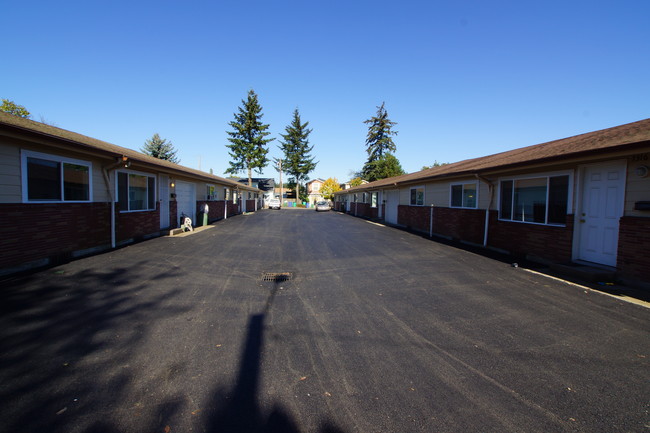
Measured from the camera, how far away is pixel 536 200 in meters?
8.40

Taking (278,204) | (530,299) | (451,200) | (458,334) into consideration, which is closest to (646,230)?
(530,299)

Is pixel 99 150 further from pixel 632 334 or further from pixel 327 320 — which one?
pixel 632 334

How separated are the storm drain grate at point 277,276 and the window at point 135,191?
255 inches

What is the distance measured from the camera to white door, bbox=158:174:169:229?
42.0 ft

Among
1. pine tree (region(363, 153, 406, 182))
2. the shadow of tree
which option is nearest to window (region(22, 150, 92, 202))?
the shadow of tree

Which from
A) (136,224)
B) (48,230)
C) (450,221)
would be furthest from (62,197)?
(450,221)

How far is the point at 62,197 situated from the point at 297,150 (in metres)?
53.5

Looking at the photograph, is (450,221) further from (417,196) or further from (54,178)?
(54,178)

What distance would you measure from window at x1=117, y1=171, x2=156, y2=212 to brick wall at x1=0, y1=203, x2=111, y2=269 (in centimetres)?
114

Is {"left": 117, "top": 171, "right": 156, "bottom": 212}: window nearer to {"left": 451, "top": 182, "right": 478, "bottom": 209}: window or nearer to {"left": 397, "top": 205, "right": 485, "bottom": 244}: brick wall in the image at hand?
{"left": 397, "top": 205, "right": 485, "bottom": 244}: brick wall

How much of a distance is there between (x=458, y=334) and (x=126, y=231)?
10685 mm

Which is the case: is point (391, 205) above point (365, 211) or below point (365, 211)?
above

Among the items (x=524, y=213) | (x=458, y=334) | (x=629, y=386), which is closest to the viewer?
(x=629, y=386)

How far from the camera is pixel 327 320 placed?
13.9 ft
